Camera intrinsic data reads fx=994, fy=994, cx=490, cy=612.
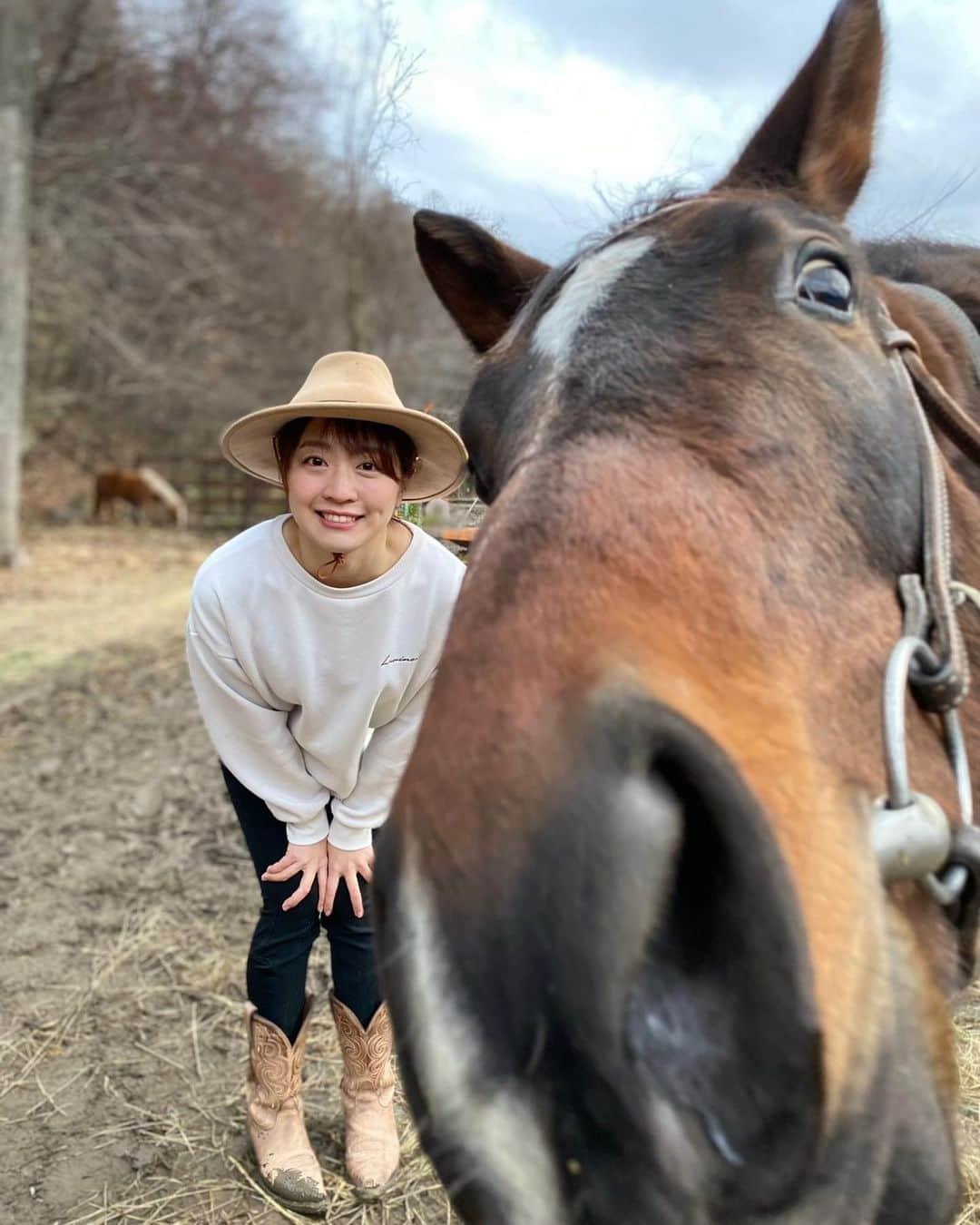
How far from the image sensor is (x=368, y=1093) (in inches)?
116

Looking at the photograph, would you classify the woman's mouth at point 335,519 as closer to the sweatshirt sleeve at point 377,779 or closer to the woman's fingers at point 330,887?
the sweatshirt sleeve at point 377,779

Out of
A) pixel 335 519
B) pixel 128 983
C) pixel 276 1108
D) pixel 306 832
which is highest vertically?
pixel 335 519

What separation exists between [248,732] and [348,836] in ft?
1.26

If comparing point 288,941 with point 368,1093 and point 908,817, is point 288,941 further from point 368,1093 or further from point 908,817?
point 908,817

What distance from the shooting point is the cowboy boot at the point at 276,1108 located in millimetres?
2809

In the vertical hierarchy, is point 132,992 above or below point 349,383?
below

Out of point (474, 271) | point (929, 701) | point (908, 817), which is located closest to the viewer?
point (908, 817)

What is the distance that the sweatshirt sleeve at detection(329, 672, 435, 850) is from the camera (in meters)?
2.66

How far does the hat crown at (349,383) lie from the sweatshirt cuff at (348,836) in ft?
3.62

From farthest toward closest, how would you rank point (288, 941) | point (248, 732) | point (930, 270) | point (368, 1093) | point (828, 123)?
point (368, 1093), point (288, 941), point (248, 732), point (930, 270), point (828, 123)

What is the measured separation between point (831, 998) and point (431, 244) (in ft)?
6.18

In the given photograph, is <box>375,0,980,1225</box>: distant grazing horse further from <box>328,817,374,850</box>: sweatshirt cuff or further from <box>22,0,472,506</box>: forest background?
<box>22,0,472,506</box>: forest background

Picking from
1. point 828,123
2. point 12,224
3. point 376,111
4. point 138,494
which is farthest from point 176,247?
point 828,123

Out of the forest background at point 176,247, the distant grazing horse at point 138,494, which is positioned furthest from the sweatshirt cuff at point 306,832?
the distant grazing horse at point 138,494
